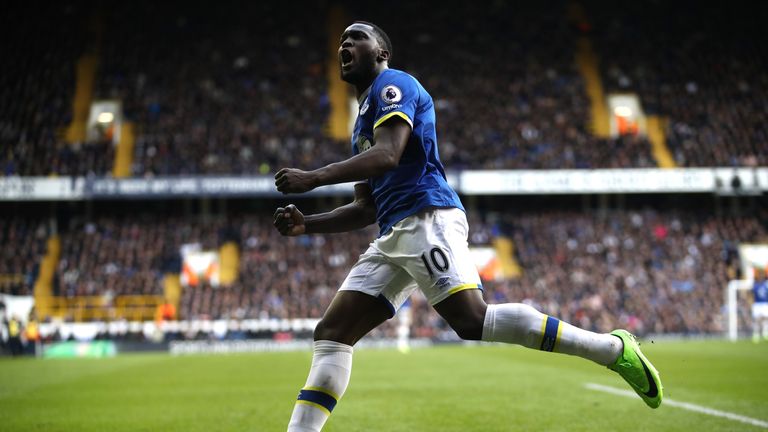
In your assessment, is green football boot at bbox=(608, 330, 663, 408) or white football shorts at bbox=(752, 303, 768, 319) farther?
white football shorts at bbox=(752, 303, 768, 319)

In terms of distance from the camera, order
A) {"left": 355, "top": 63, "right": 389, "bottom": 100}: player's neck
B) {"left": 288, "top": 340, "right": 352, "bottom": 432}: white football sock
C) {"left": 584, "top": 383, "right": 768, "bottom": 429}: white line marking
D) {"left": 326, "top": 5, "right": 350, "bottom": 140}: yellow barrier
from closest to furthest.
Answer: {"left": 288, "top": 340, "right": 352, "bottom": 432}: white football sock
{"left": 355, "top": 63, "right": 389, "bottom": 100}: player's neck
{"left": 584, "top": 383, "right": 768, "bottom": 429}: white line marking
{"left": 326, "top": 5, "right": 350, "bottom": 140}: yellow barrier

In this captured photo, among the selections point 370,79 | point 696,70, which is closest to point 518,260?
point 696,70

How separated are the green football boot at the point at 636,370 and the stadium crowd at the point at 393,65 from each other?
30.4m

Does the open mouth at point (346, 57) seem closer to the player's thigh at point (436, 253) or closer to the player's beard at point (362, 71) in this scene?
the player's beard at point (362, 71)

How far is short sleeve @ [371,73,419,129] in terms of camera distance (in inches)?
165

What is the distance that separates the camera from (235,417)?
25.6 feet

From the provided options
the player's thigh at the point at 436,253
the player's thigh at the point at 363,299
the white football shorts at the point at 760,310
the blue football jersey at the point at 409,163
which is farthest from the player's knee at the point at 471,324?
the white football shorts at the point at 760,310

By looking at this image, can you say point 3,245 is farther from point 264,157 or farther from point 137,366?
point 137,366

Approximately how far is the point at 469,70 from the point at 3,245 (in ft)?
72.8

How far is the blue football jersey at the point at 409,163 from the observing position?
4348 mm

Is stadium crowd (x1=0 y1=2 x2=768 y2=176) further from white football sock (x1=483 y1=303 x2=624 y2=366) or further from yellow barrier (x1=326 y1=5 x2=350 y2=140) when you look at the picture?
white football sock (x1=483 y1=303 x2=624 y2=366)

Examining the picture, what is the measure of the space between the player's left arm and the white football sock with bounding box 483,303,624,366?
94 cm

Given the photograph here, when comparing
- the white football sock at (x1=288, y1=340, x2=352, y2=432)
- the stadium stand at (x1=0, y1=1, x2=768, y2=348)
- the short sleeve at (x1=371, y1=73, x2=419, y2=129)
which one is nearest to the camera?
the short sleeve at (x1=371, y1=73, x2=419, y2=129)

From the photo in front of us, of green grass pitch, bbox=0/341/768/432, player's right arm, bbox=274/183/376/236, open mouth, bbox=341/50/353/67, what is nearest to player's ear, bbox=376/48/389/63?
open mouth, bbox=341/50/353/67
